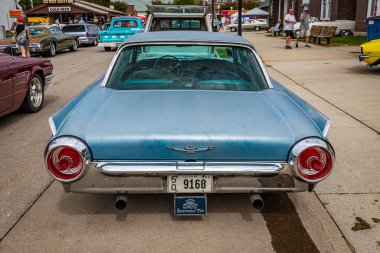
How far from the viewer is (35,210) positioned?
359 centimetres

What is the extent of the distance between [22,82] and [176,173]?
4.70 metres

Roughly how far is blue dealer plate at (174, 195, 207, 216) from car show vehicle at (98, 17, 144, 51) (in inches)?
674

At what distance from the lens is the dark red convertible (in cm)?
600

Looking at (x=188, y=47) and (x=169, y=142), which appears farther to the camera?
(x=188, y=47)

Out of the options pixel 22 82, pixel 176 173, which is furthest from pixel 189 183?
pixel 22 82

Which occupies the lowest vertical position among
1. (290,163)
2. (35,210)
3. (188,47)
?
(35,210)

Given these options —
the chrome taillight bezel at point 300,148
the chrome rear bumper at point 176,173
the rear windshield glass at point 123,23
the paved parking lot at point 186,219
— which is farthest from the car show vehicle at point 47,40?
the chrome taillight bezel at point 300,148

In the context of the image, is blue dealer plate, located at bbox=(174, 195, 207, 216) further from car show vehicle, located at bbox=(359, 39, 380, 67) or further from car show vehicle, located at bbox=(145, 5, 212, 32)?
car show vehicle, located at bbox=(359, 39, 380, 67)

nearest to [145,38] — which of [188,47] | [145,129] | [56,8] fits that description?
[188,47]

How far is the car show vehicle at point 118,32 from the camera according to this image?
19484 mm

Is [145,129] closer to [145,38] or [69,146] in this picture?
[69,146]

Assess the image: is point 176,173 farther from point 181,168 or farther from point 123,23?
point 123,23

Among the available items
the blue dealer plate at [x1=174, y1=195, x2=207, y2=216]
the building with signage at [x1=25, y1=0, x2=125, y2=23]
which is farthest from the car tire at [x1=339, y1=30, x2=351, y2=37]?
the building with signage at [x1=25, y1=0, x2=125, y2=23]

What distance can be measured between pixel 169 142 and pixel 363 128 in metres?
4.14
